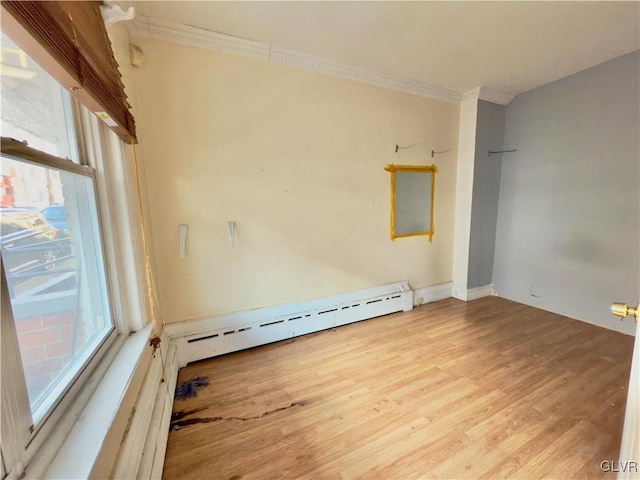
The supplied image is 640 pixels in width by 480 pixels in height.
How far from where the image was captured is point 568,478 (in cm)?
124

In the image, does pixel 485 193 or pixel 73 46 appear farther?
pixel 485 193

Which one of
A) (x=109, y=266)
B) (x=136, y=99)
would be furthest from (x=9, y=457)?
(x=136, y=99)

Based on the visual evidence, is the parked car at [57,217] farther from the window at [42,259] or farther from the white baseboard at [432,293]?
the white baseboard at [432,293]

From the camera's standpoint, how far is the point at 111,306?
1473 millimetres

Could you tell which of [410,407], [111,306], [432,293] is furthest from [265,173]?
[432,293]

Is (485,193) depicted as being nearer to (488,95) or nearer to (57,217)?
(488,95)

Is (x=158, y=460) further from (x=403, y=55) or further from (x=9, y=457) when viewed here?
(x=403, y=55)

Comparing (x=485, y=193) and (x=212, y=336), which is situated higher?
(x=485, y=193)

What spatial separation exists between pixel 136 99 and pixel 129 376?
182cm

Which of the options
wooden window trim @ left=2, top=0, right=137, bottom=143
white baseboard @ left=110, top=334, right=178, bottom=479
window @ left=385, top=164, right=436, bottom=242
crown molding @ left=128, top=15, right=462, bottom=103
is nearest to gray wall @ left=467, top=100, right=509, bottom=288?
window @ left=385, top=164, right=436, bottom=242

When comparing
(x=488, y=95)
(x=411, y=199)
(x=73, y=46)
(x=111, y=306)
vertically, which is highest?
(x=488, y=95)

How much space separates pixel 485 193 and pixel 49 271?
3.96 metres

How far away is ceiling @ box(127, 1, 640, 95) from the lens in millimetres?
1799

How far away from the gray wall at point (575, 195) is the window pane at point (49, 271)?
4.08m
